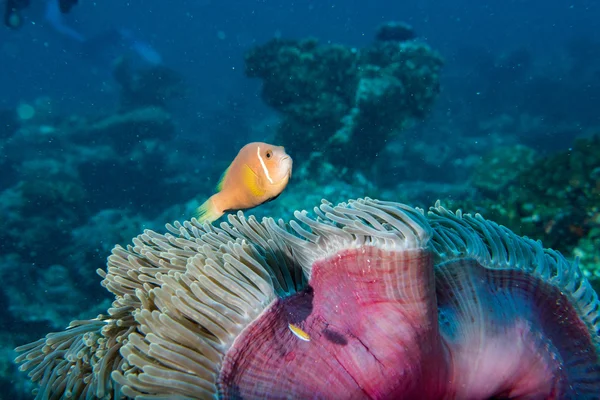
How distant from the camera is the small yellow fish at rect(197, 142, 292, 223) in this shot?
2322mm

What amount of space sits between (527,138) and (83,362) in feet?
62.0

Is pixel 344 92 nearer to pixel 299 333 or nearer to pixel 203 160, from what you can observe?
pixel 203 160

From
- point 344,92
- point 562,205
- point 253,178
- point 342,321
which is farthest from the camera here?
point 344,92

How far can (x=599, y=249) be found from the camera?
13.8 feet

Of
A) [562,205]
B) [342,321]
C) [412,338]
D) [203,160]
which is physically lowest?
[412,338]

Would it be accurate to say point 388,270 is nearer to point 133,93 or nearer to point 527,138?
point 527,138

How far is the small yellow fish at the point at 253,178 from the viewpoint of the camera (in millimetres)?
2322

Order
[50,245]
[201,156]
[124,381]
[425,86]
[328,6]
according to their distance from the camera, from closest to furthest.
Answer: [124,381]
[50,245]
[425,86]
[201,156]
[328,6]

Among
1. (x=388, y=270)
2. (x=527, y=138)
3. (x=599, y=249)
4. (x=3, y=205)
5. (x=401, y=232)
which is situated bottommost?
(x=599, y=249)

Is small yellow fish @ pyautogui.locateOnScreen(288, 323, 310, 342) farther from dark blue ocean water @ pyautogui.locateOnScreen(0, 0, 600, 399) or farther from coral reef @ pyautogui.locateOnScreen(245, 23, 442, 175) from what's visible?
coral reef @ pyautogui.locateOnScreen(245, 23, 442, 175)

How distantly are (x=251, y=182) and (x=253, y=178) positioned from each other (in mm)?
34

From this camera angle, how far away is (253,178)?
2.43 meters

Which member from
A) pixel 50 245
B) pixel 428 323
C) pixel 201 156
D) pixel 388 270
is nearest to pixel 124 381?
pixel 388 270

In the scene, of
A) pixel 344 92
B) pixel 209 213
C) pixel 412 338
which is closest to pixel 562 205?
pixel 412 338
